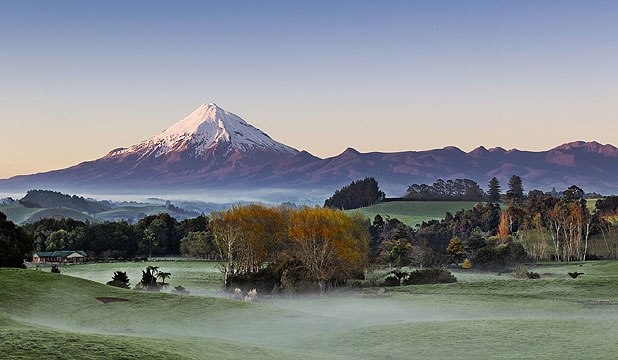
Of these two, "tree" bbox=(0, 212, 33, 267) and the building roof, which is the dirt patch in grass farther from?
the building roof

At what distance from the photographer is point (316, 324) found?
131 ft

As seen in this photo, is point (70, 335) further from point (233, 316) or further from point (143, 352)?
point (233, 316)

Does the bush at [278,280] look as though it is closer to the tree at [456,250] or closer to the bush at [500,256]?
the bush at [500,256]

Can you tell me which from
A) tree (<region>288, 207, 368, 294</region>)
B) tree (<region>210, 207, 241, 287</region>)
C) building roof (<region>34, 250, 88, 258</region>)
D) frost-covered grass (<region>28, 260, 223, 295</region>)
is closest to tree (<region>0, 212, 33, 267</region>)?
frost-covered grass (<region>28, 260, 223, 295</region>)

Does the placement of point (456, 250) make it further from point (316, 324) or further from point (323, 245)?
point (316, 324)

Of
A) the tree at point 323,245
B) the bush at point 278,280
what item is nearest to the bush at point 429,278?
the tree at point 323,245

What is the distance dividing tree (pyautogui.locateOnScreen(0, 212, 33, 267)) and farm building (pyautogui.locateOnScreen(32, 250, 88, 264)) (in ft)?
192

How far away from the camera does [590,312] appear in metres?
43.2

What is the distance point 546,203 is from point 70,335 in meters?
130

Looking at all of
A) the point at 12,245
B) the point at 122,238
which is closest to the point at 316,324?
the point at 12,245

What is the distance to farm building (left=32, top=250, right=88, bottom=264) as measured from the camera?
131 metres

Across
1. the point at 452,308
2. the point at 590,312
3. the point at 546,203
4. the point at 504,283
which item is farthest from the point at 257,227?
the point at 546,203

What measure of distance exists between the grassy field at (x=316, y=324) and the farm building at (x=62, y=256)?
86690mm

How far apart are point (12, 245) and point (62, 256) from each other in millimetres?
66419
